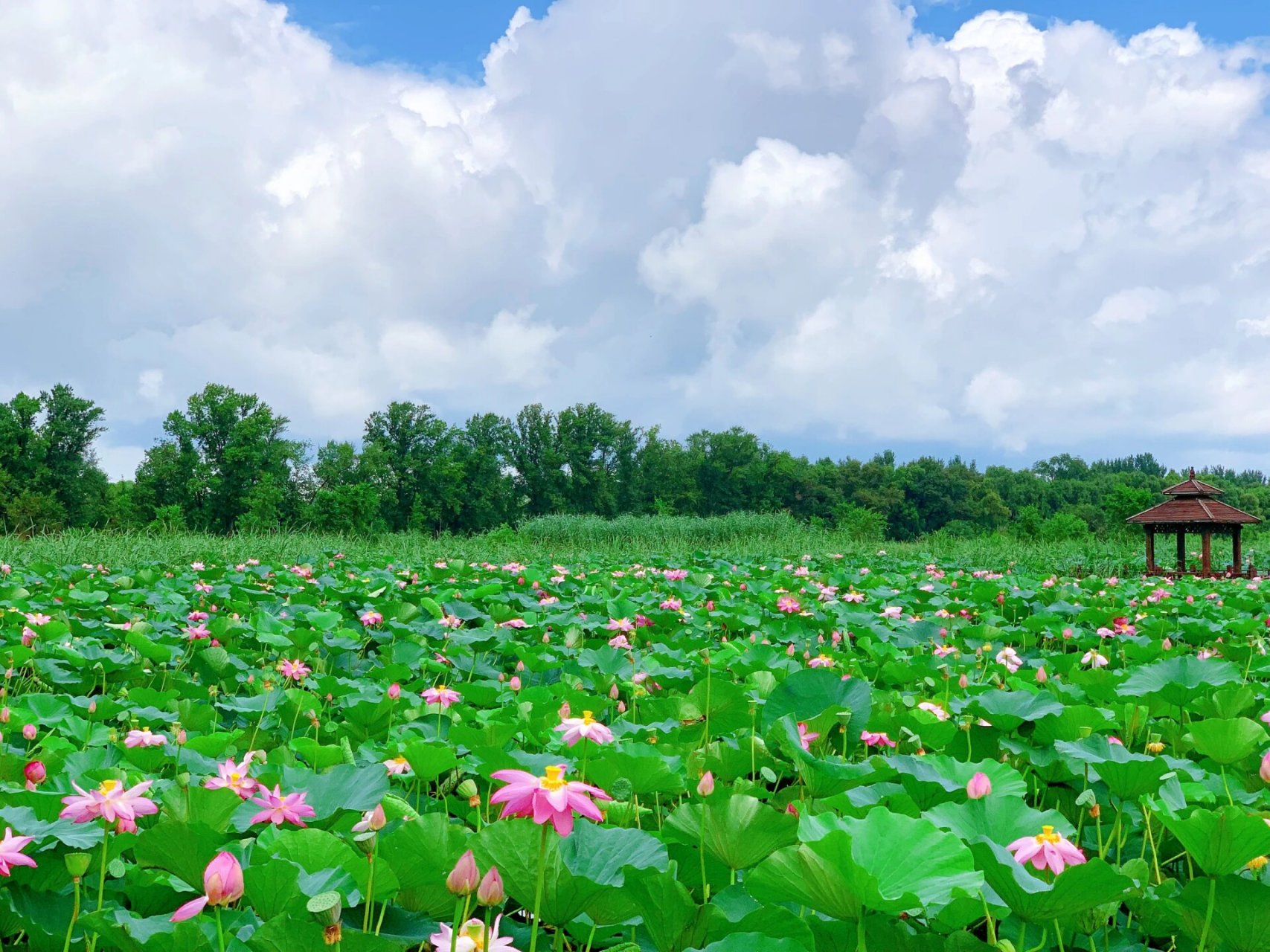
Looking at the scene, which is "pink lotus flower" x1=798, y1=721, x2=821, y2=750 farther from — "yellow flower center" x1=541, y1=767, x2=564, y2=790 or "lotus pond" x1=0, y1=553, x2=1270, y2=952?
"yellow flower center" x1=541, y1=767, x2=564, y2=790

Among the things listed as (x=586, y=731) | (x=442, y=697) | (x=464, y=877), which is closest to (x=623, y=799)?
(x=586, y=731)

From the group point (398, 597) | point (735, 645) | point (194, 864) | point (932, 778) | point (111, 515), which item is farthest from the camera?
point (111, 515)

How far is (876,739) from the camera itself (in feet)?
7.10

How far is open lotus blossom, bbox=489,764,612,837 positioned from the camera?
104 cm

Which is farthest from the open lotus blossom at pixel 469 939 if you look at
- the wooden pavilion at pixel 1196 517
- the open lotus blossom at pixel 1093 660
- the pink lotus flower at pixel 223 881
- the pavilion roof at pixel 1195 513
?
the wooden pavilion at pixel 1196 517

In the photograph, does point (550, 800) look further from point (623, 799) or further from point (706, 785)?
point (623, 799)

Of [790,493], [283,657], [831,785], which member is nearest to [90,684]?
[283,657]

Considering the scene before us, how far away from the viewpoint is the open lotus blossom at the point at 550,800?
3.40 feet

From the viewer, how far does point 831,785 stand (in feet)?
5.47

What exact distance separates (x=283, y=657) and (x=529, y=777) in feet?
9.81

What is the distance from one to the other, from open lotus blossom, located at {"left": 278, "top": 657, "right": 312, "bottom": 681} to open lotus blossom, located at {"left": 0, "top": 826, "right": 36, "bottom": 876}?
1.94 m

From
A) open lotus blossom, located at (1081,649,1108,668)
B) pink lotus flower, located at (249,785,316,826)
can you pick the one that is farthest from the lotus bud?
open lotus blossom, located at (1081,649,1108,668)

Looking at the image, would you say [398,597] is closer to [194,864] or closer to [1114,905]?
[194,864]

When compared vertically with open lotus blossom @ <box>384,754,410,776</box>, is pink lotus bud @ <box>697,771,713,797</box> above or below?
above
